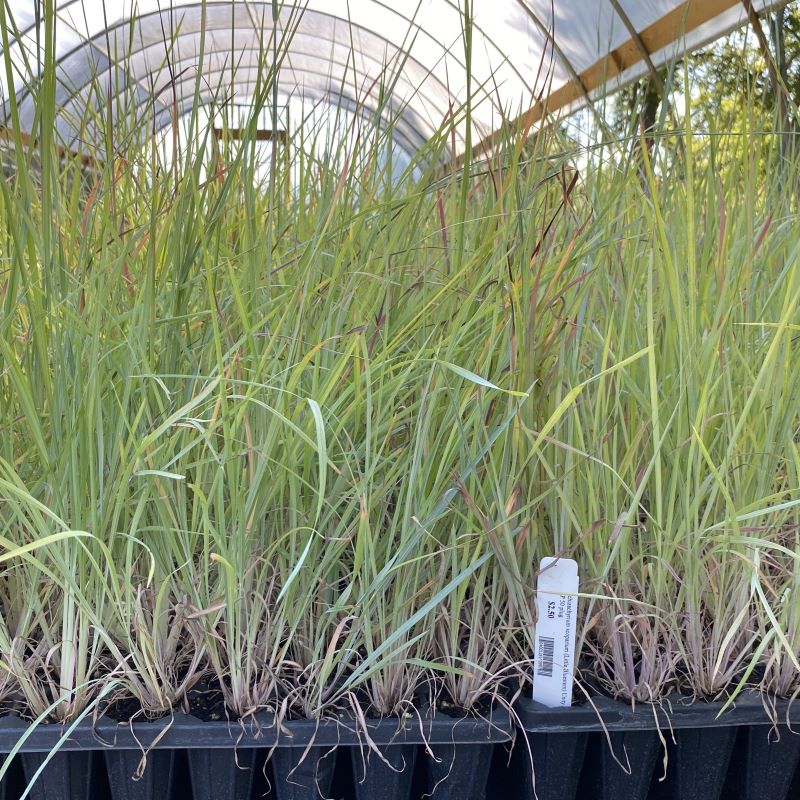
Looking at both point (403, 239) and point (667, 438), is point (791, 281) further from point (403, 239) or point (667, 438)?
point (403, 239)

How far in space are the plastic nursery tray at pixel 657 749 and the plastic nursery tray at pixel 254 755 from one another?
5 cm

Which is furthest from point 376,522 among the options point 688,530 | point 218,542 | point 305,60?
point 305,60

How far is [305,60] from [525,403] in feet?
28.1

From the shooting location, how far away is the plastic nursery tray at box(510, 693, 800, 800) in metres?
0.60

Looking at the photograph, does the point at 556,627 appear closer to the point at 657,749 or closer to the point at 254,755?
the point at 657,749

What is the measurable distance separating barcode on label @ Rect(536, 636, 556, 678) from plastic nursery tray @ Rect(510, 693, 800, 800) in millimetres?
30

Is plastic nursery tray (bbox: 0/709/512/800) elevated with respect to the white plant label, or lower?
lower

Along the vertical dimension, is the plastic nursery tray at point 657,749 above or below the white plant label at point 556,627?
below

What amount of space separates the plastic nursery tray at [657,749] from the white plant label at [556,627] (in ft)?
0.07

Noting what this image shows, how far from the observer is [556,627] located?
58 cm

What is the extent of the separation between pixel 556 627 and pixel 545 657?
1.3 inches

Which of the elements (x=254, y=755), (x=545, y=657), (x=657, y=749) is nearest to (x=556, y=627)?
(x=545, y=657)

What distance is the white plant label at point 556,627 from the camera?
580mm

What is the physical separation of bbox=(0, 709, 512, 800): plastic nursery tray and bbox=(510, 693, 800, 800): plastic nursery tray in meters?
0.05
